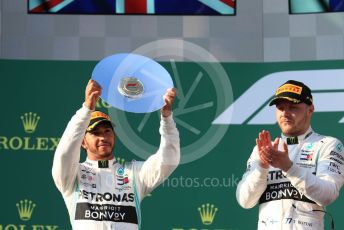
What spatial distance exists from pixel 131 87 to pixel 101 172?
454 millimetres

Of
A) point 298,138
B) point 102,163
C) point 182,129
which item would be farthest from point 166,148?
point 182,129

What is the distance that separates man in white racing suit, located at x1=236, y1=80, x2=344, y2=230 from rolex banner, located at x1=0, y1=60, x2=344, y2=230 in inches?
64.8

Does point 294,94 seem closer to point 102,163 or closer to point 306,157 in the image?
point 306,157

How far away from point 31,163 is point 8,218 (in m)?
0.40

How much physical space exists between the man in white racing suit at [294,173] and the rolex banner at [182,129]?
165cm

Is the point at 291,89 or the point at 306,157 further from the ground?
the point at 291,89

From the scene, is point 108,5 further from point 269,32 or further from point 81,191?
point 81,191

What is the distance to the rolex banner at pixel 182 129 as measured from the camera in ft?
18.3

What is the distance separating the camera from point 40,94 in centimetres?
569

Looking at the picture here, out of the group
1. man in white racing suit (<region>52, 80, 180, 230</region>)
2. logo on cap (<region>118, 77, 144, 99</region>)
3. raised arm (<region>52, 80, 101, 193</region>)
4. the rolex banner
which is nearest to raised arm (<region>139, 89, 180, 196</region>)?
man in white racing suit (<region>52, 80, 180, 230</region>)

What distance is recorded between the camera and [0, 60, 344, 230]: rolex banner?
5574 mm

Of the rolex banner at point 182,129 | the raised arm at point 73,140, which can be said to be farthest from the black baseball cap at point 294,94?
the rolex banner at point 182,129

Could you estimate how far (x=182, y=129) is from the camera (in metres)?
5.67

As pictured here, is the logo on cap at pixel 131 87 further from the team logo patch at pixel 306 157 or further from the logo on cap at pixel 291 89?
the team logo patch at pixel 306 157
